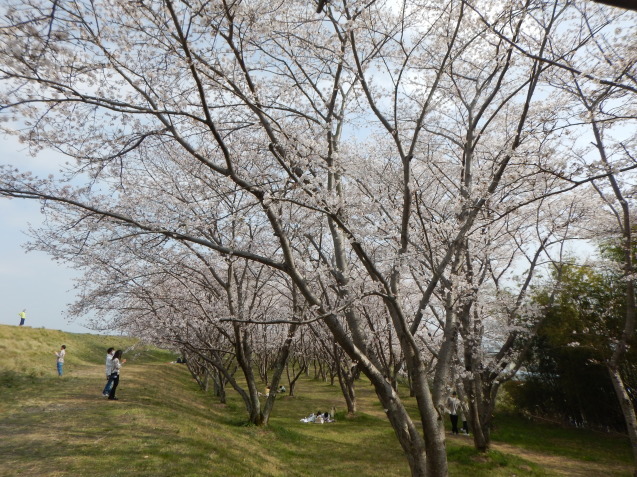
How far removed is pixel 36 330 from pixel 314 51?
26.6 m

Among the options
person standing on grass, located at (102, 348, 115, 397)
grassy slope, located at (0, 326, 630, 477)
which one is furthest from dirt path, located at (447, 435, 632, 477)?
person standing on grass, located at (102, 348, 115, 397)

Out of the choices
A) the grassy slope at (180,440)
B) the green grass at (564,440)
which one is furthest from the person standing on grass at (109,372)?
the green grass at (564,440)

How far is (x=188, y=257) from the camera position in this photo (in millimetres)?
12719

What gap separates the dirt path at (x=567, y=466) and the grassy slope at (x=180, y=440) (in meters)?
0.28

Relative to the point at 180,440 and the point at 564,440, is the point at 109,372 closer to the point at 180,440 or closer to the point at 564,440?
the point at 180,440

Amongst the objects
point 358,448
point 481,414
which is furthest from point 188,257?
point 481,414

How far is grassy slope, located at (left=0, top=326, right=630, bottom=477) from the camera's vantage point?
6898mm

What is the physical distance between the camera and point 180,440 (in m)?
8.67

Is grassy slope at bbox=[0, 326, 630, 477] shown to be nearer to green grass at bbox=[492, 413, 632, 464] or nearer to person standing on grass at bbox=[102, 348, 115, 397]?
green grass at bbox=[492, 413, 632, 464]

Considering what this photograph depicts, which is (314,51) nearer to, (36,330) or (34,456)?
(34,456)

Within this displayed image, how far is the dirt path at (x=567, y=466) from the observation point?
10500 mm

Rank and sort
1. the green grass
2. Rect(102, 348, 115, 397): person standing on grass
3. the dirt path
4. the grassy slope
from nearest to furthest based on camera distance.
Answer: the grassy slope → the dirt path → Rect(102, 348, 115, 397): person standing on grass → the green grass

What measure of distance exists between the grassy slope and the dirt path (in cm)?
28

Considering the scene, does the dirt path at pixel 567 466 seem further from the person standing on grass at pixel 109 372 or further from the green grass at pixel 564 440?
the person standing on grass at pixel 109 372
